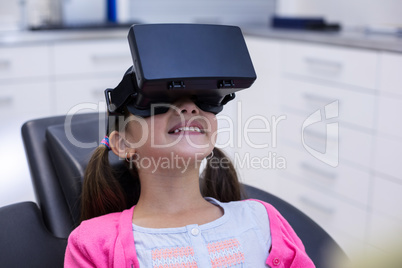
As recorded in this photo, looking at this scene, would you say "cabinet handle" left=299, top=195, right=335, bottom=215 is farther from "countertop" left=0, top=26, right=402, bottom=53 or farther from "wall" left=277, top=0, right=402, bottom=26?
"wall" left=277, top=0, right=402, bottom=26

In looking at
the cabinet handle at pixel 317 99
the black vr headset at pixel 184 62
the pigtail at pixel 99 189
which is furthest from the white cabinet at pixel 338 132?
the black vr headset at pixel 184 62

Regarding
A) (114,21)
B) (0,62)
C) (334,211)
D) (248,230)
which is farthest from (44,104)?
(248,230)

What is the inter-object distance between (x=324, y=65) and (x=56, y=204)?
4.55ft

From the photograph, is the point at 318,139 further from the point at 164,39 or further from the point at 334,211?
the point at 164,39

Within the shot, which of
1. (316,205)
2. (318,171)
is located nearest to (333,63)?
(318,171)

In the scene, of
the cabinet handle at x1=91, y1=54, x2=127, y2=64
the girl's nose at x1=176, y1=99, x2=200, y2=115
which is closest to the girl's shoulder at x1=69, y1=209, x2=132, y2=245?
the girl's nose at x1=176, y1=99, x2=200, y2=115

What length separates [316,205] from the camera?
2287 mm

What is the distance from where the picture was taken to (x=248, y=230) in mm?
972

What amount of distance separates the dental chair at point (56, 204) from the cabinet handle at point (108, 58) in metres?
1.24

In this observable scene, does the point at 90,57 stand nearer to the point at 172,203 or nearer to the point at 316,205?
the point at 316,205

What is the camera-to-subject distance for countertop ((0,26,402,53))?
1981 millimetres

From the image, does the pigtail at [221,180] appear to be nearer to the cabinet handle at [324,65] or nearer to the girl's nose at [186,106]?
the girl's nose at [186,106]

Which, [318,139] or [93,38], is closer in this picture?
[318,139]

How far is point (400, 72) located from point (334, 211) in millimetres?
651
